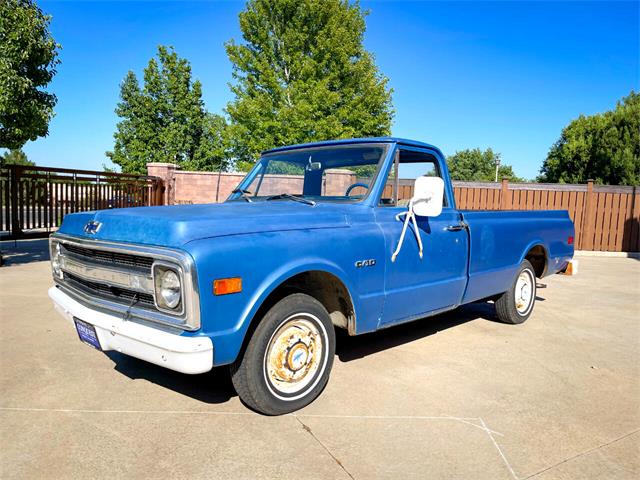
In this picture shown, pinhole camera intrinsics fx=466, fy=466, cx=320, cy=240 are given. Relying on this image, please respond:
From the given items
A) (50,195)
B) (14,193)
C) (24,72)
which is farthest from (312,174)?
(50,195)

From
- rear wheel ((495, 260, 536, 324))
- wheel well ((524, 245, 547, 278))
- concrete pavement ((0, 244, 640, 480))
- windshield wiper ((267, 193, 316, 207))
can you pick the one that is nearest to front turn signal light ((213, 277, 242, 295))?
concrete pavement ((0, 244, 640, 480))

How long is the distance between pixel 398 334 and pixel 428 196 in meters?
1.95

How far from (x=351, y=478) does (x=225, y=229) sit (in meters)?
1.49

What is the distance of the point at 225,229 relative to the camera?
2686 millimetres

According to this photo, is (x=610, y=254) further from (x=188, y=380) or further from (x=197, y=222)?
(x=197, y=222)

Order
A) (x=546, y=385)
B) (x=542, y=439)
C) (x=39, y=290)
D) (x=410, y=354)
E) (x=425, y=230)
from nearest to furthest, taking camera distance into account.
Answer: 1. (x=542, y=439)
2. (x=546, y=385)
3. (x=425, y=230)
4. (x=410, y=354)
5. (x=39, y=290)

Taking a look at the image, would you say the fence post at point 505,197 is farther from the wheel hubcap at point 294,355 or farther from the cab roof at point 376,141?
the wheel hubcap at point 294,355

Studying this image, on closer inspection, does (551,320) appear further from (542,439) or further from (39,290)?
(39,290)

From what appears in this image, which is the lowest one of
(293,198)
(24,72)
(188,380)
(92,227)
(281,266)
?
(188,380)

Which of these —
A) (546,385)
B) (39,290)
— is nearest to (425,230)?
(546,385)

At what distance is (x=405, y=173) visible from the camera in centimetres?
434

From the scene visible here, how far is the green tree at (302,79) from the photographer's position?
826 inches

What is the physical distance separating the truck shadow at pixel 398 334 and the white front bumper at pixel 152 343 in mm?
1900

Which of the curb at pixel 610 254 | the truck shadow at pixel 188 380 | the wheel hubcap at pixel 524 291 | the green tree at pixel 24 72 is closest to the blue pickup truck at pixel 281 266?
the truck shadow at pixel 188 380
